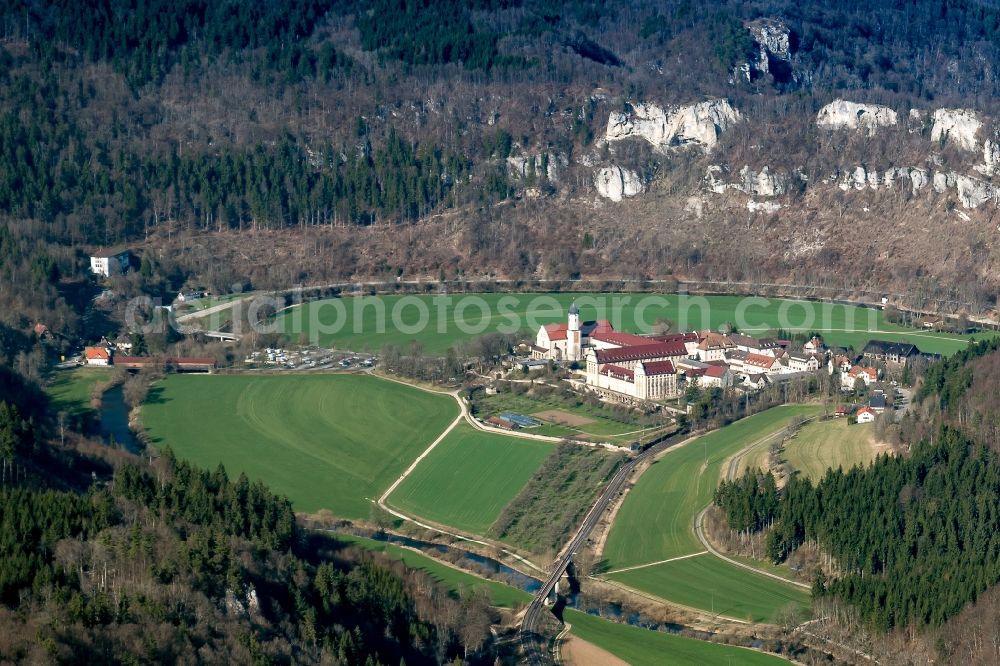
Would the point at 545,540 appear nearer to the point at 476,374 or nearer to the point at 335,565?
the point at 335,565

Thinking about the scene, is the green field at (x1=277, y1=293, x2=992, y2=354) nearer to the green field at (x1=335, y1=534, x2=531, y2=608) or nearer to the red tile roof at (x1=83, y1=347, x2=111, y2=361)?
the red tile roof at (x1=83, y1=347, x2=111, y2=361)

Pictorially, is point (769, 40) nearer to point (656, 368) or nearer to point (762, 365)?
point (762, 365)

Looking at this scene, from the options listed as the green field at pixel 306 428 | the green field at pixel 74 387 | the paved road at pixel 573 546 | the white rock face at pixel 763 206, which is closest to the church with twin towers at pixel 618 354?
the paved road at pixel 573 546

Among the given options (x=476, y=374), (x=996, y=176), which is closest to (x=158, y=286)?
(x=476, y=374)

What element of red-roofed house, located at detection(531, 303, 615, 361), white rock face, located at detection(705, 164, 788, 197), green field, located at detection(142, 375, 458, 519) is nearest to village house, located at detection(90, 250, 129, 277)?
green field, located at detection(142, 375, 458, 519)

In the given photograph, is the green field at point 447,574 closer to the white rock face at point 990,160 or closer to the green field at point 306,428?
the green field at point 306,428
